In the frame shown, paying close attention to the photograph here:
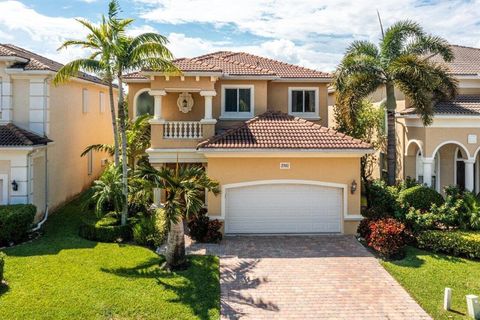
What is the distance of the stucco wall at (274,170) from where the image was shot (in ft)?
62.5

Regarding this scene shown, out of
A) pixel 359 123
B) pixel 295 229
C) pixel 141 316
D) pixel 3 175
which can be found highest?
pixel 359 123

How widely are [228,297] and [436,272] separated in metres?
7.57

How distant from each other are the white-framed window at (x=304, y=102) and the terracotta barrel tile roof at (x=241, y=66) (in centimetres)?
86

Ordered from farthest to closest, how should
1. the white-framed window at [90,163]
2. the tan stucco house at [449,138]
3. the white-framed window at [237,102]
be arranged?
the white-framed window at [90,163], the white-framed window at [237,102], the tan stucco house at [449,138]

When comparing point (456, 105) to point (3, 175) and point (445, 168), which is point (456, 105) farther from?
point (3, 175)

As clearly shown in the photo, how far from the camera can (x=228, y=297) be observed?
13227 millimetres

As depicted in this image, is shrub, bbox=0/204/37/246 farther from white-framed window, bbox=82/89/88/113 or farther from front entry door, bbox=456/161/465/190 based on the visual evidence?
front entry door, bbox=456/161/465/190

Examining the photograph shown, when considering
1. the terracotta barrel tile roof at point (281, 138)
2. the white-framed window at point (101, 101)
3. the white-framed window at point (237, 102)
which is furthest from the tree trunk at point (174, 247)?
the white-framed window at point (101, 101)

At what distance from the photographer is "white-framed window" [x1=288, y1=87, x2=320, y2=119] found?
2522 centimetres

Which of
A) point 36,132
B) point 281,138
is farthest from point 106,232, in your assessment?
point 281,138

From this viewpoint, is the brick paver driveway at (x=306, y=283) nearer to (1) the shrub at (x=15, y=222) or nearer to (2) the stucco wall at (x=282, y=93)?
(1) the shrub at (x=15, y=222)

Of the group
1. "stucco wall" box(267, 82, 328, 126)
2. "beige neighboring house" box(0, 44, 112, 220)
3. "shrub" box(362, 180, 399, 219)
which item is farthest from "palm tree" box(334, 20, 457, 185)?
"beige neighboring house" box(0, 44, 112, 220)

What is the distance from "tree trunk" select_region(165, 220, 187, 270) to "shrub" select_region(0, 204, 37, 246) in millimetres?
6964

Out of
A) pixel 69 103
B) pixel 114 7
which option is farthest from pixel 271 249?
pixel 69 103
